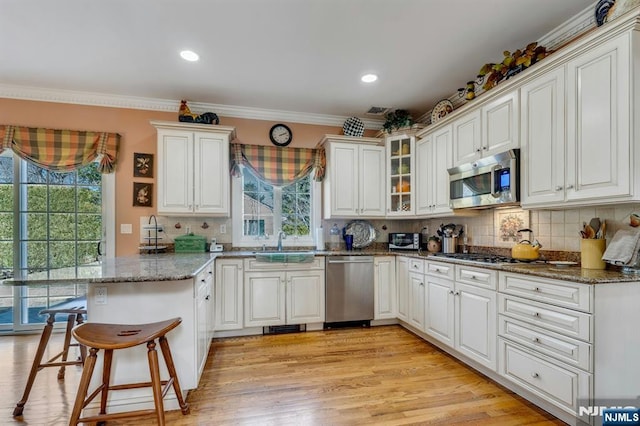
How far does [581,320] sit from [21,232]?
5091 millimetres

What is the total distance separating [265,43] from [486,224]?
2.72 m

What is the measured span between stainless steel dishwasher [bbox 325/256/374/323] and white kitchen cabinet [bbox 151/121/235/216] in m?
1.45

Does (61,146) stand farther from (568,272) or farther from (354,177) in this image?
(568,272)

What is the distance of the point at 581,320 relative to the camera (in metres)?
1.75

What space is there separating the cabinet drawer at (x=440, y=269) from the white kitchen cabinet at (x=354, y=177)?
1.07 m

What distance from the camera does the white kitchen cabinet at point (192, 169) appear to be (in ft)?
11.3

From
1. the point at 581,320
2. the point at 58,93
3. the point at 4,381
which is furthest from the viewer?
the point at 58,93

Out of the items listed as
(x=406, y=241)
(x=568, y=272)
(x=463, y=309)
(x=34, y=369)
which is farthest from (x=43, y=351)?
(x=406, y=241)

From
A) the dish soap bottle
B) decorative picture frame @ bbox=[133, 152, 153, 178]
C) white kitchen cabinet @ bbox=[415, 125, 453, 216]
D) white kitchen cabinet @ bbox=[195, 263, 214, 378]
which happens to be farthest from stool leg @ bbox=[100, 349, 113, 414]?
white kitchen cabinet @ bbox=[415, 125, 453, 216]

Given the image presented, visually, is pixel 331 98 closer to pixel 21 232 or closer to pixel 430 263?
pixel 430 263

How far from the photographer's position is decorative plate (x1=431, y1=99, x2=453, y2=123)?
11.5 ft

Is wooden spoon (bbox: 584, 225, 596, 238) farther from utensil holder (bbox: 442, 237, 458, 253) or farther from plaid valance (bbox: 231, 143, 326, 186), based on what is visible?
plaid valance (bbox: 231, 143, 326, 186)

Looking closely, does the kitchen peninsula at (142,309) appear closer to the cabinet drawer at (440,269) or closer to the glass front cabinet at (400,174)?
the cabinet drawer at (440,269)

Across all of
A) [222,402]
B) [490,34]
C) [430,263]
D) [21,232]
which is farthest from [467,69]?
[21,232]
